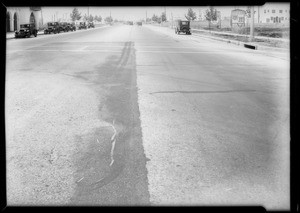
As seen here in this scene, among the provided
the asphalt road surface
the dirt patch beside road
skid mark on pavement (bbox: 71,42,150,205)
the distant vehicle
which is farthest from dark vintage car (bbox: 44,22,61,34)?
skid mark on pavement (bbox: 71,42,150,205)

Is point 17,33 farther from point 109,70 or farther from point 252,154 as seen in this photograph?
point 252,154

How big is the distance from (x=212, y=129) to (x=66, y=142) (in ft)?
7.44

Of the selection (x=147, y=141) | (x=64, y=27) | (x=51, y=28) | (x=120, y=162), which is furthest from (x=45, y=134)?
(x=64, y=27)

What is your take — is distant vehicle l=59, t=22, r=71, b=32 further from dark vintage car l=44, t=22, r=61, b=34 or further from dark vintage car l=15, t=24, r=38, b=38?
dark vintage car l=15, t=24, r=38, b=38

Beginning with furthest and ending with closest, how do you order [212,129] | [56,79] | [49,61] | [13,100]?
[49,61], [56,79], [13,100], [212,129]

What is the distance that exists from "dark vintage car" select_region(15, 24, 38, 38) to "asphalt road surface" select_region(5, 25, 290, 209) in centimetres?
2567

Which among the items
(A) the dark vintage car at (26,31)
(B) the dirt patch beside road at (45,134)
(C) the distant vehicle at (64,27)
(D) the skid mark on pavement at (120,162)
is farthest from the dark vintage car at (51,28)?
(D) the skid mark on pavement at (120,162)

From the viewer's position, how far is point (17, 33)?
33.4 metres

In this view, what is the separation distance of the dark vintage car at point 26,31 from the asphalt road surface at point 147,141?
25.7m

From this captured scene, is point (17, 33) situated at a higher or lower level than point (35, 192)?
higher

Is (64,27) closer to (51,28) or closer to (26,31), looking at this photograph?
(51,28)

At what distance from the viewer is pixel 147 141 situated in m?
4.96

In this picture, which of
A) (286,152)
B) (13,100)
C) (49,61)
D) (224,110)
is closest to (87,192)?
(286,152)
